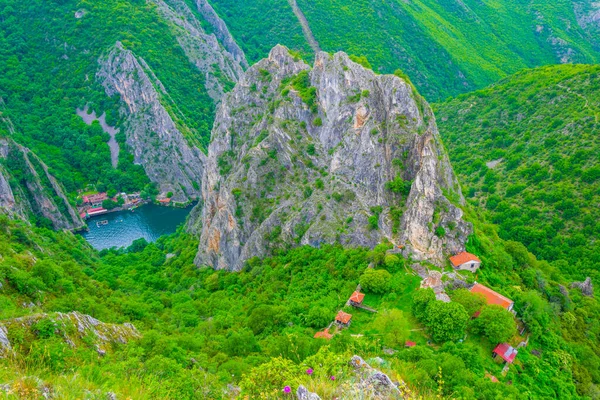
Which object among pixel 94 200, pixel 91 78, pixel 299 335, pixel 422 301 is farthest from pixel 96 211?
pixel 422 301

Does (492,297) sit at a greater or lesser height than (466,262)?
lesser

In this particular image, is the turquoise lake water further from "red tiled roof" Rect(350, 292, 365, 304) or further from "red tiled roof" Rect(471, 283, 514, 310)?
"red tiled roof" Rect(471, 283, 514, 310)

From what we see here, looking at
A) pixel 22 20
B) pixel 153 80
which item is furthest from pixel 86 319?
pixel 22 20

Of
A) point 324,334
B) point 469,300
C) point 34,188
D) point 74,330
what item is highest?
point 74,330

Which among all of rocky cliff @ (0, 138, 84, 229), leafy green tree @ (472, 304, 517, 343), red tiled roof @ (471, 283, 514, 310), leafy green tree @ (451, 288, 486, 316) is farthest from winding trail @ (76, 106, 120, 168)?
leafy green tree @ (472, 304, 517, 343)

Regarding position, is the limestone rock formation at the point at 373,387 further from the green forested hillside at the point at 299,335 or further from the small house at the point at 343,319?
the small house at the point at 343,319

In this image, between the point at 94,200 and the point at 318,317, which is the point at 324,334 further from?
the point at 94,200

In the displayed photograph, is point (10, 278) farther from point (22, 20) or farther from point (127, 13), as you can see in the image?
→ point (22, 20)
